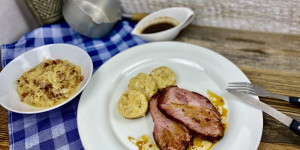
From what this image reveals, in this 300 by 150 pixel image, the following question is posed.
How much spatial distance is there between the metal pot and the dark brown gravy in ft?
0.99

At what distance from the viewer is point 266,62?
5.52 feet

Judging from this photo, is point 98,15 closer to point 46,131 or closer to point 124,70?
point 124,70

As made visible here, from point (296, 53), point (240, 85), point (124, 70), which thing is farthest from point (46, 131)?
point (296, 53)

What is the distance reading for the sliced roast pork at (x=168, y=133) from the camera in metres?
1.20

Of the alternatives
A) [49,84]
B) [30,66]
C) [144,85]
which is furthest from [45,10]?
[144,85]

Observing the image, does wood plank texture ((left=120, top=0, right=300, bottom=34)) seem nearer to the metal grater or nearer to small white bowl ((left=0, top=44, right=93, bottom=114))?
→ the metal grater

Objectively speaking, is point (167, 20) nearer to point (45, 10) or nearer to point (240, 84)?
point (240, 84)

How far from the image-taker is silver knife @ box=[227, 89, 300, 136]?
3.77 ft

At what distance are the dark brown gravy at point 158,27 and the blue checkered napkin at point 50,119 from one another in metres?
0.12

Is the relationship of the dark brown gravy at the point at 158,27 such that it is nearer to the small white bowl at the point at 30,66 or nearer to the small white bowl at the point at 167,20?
the small white bowl at the point at 167,20

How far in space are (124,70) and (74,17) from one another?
0.65 meters

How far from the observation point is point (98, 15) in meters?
2.06

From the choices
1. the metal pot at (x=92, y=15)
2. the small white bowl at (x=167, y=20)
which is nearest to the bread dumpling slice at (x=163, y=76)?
the small white bowl at (x=167, y=20)

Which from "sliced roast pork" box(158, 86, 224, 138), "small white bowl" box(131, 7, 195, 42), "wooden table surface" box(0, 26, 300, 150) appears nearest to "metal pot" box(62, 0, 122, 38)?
"small white bowl" box(131, 7, 195, 42)
